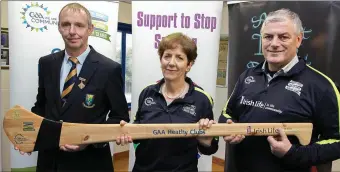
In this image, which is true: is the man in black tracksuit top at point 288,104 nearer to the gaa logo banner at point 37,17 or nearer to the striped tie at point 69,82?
the striped tie at point 69,82

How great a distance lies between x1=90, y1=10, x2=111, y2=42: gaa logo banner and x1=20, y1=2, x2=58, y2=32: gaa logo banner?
1.16 feet

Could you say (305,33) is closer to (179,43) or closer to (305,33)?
(305,33)

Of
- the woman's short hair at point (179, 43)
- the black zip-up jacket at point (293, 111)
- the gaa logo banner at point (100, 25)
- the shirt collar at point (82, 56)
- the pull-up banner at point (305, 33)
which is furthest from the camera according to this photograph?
the gaa logo banner at point (100, 25)

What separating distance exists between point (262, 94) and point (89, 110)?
3.00 ft

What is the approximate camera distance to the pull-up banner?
225 cm

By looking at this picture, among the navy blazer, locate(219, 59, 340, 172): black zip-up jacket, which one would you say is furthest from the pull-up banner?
the navy blazer

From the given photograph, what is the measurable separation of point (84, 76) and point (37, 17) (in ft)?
4.39

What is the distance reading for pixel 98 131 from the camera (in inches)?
54.4

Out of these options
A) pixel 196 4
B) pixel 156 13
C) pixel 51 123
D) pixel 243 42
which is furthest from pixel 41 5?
pixel 243 42

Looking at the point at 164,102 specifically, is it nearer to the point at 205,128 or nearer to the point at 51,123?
the point at 205,128

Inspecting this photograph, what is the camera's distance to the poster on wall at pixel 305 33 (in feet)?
7.38

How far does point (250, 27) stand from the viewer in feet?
8.42

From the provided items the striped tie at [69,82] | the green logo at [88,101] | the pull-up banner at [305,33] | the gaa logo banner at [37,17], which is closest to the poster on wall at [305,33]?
the pull-up banner at [305,33]

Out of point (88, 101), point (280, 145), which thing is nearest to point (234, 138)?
point (280, 145)
